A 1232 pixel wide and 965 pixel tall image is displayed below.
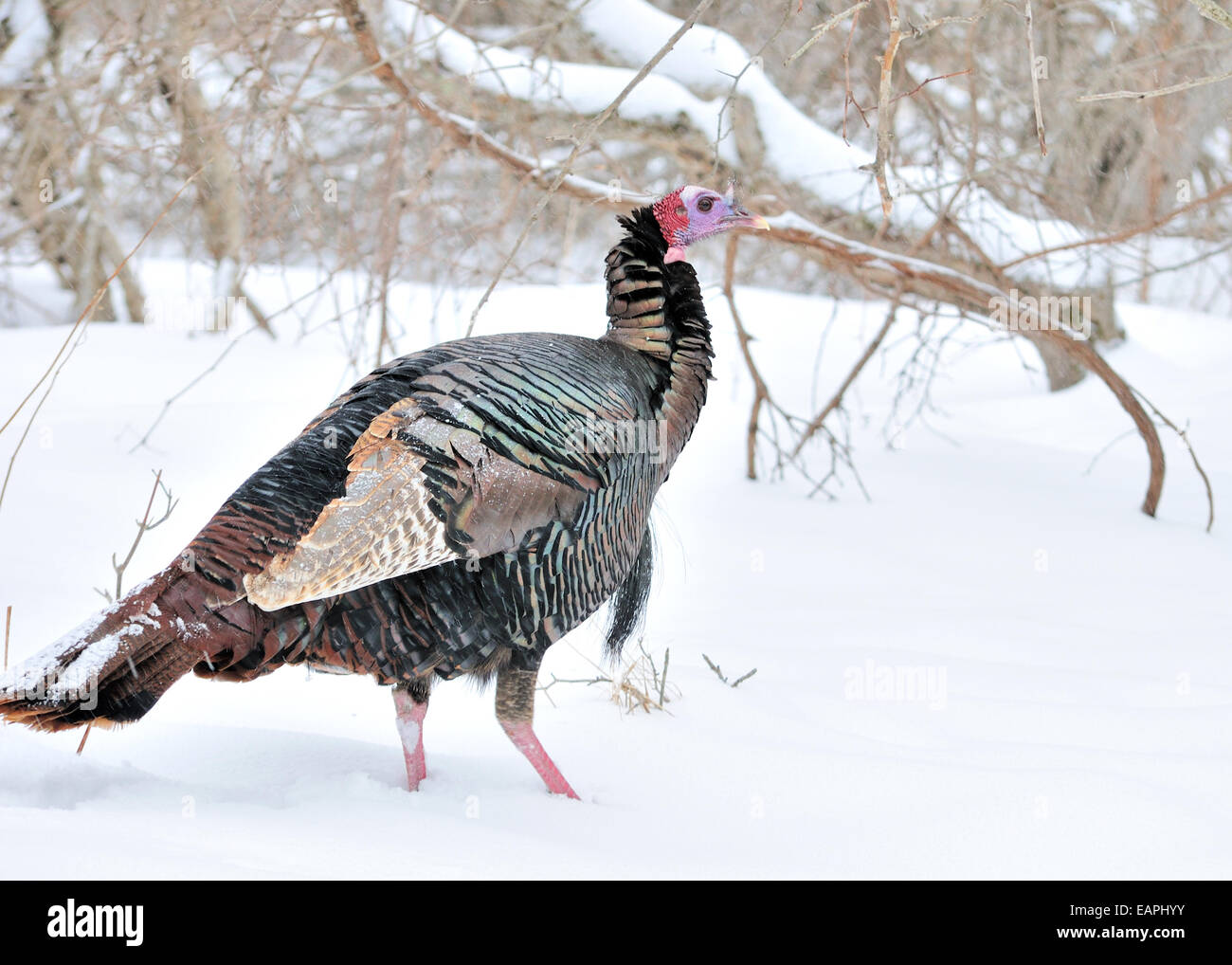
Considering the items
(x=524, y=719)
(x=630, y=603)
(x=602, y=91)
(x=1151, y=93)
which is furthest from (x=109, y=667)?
(x=602, y=91)

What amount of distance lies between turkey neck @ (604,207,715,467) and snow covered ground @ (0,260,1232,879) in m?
0.99

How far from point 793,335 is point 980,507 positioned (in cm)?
324

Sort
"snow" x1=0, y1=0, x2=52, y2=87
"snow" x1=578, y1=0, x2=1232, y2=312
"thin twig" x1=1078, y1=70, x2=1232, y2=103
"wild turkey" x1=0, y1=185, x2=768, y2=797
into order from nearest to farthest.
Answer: "thin twig" x1=1078, y1=70, x2=1232, y2=103 < "wild turkey" x1=0, y1=185, x2=768, y2=797 < "snow" x1=578, y1=0, x2=1232, y2=312 < "snow" x1=0, y1=0, x2=52, y2=87

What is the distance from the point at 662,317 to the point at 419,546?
1.24m

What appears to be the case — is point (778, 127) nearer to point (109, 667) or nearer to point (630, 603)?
point (630, 603)

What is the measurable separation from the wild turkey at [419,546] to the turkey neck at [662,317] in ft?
0.32

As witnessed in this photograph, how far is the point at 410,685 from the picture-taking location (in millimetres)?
3170

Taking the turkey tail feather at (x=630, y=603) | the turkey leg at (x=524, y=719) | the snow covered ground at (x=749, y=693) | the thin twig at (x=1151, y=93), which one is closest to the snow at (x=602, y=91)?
the snow covered ground at (x=749, y=693)

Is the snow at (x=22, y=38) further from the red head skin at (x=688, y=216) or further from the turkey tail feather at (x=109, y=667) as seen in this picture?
the turkey tail feather at (x=109, y=667)

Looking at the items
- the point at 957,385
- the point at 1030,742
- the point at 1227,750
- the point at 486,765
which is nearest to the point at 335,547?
the point at 486,765

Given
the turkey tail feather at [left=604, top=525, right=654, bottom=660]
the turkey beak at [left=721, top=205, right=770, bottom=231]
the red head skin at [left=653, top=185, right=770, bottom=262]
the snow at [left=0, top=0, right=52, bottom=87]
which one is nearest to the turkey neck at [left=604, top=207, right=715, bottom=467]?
the red head skin at [left=653, top=185, right=770, bottom=262]

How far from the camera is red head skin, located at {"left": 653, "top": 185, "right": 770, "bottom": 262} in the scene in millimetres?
3682

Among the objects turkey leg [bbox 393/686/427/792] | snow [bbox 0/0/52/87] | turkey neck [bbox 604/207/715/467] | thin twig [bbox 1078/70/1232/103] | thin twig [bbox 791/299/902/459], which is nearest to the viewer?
thin twig [bbox 1078/70/1232/103]

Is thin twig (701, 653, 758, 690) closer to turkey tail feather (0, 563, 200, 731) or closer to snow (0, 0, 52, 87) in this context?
turkey tail feather (0, 563, 200, 731)
